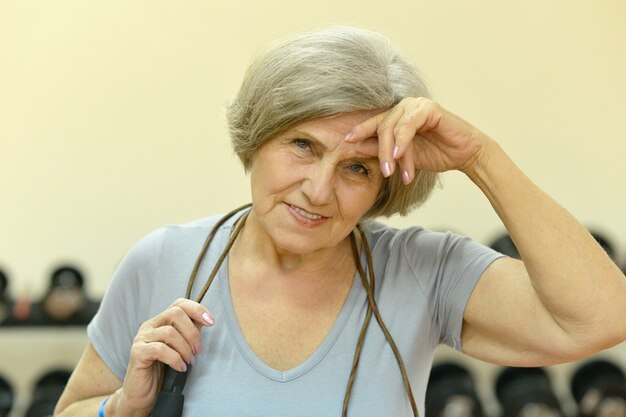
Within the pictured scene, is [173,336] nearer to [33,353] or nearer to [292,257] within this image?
[292,257]

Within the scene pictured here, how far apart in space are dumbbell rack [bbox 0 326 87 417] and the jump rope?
1743 millimetres

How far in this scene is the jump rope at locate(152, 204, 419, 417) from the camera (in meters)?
1.40

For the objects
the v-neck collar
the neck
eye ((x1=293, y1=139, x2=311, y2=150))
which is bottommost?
the v-neck collar

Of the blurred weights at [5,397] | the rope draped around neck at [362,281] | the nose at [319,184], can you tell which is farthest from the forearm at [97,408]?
the blurred weights at [5,397]

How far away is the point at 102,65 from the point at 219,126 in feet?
1.54

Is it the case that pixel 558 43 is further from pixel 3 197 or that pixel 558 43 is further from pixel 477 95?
pixel 3 197

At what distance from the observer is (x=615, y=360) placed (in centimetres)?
320

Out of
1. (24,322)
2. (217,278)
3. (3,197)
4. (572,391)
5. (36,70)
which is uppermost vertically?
(36,70)

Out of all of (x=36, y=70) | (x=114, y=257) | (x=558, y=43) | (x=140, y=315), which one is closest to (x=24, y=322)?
(x=114, y=257)

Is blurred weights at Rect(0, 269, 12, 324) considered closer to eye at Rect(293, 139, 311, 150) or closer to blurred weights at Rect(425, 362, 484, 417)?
blurred weights at Rect(425, 362, 484, 417)

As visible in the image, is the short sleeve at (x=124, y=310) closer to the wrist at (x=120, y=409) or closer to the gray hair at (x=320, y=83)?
the wrist at (x=120, y=409)

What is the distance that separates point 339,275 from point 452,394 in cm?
153

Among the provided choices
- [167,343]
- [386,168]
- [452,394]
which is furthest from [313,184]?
[452,394]

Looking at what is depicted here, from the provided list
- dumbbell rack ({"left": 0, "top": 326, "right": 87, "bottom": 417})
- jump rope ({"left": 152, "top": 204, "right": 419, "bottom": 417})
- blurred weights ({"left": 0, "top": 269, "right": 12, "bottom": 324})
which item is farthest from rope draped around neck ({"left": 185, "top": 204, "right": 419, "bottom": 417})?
dumbbell rack ({"left": 0, "top": 326, "right": 87, "bottom": 417})
